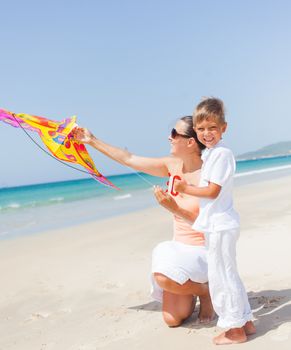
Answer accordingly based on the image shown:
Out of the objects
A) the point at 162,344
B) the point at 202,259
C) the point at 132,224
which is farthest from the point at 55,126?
the point at 132,224

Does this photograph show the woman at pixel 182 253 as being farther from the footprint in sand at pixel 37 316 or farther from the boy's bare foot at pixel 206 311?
the footprint in sand at pixel 37 316

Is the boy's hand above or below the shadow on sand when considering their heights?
above

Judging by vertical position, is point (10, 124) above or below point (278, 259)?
above

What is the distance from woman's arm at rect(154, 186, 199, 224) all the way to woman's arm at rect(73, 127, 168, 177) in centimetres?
65

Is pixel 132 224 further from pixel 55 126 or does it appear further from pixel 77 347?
pixel 77 347

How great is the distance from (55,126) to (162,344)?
7.49 feet

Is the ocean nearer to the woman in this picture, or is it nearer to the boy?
the woman

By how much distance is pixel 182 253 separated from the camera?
3666 mm

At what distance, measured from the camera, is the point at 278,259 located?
5.43 meters

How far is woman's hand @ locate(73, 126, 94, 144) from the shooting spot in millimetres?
4281

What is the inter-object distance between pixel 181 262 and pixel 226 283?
490mm

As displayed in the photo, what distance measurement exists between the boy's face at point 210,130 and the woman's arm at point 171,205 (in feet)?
1.63

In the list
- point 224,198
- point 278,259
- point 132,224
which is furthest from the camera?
point 132,224

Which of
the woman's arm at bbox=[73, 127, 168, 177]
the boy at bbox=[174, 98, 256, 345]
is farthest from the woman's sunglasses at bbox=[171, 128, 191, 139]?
the boy at bbox=[174, 98, 256, 345]
